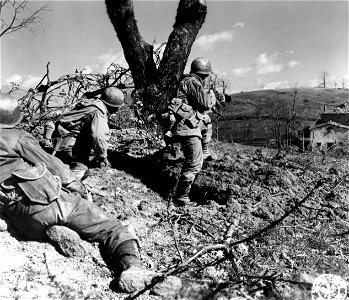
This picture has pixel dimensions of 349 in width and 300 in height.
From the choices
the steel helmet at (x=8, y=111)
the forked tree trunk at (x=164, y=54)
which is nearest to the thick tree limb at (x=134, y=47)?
the forked tree trunk at (x=164, y=54)

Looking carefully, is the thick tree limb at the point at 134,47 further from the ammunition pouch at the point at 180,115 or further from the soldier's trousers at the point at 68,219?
the soldier's trousers at the point at 68,219

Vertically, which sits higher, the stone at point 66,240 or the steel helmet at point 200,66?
the steel helmet at point 200,66

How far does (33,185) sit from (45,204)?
0.19 m

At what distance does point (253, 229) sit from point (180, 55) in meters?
4.23

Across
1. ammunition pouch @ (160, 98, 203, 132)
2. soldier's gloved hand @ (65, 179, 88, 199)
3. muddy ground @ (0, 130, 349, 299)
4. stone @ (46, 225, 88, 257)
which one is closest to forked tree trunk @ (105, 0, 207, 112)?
muddy ground @ (0, 130, 349, 299)

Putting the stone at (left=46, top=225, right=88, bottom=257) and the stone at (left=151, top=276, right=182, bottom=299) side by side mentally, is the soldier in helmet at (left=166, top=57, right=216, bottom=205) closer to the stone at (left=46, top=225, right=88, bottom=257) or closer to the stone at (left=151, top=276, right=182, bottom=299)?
the stone at (left=46, top=225, right=88, bottom=257)

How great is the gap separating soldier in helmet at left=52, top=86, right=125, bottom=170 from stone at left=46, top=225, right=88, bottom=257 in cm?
147

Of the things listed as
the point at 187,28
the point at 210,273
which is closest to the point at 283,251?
the point at 210,273

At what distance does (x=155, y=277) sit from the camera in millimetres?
3098

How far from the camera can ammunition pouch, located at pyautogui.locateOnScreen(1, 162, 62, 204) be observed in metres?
3.26

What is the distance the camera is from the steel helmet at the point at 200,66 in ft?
17.6

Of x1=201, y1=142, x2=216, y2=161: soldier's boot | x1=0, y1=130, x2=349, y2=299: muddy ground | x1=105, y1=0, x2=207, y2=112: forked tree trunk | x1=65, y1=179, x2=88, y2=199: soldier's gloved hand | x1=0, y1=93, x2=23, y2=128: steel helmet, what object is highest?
x1=105, y1=0, x2=207, y2=112: forked tree trunk

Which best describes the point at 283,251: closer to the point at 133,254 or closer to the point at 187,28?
the point at 133,254

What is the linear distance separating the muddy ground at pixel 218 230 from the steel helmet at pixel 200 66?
134 cm
